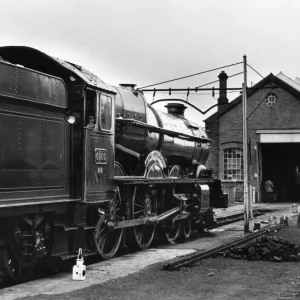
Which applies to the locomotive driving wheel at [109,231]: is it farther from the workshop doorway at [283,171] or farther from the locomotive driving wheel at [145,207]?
the workshop doorway at [283,171]

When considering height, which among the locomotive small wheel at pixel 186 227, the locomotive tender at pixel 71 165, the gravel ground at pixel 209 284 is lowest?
the gravel ground at pixel 209 284

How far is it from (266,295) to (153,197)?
6183 millimetres

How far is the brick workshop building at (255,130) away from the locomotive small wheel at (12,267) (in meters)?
25.9

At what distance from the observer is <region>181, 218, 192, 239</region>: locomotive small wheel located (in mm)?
15812

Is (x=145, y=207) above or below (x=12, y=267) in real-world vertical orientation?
above

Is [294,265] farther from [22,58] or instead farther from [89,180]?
[22,58]

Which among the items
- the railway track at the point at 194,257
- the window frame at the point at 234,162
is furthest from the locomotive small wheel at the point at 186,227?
the window frame at the point at 234,162

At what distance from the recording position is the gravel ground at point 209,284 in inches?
305

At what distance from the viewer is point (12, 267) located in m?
8.73

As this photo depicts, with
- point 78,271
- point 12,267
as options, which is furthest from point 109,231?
point 12,267

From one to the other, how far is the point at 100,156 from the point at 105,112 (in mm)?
842

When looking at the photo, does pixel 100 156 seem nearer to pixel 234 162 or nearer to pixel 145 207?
pixel 145 207

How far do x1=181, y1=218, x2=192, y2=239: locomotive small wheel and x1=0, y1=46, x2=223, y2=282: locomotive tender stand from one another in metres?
1.24

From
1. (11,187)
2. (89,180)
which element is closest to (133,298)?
(11,187)
